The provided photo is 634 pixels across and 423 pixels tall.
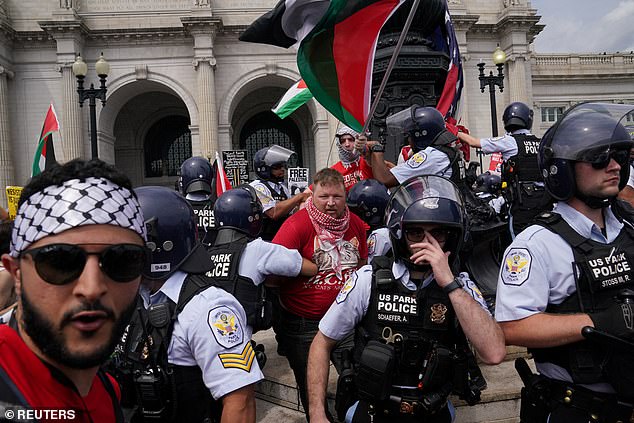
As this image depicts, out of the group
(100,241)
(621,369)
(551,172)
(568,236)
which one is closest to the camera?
(100,241)

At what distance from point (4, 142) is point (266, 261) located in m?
28.7

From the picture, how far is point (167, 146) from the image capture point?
1458 inches

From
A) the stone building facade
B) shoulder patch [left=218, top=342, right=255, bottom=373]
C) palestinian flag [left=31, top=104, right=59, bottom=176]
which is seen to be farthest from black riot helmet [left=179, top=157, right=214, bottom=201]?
Result: the stone building facade

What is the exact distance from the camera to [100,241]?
1.40 m

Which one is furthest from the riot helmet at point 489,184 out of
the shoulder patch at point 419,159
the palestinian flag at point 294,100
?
the shoulder patch at point 419,159

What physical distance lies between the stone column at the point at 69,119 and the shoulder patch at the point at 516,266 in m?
28.3

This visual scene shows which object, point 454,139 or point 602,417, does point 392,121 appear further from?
point 602,417

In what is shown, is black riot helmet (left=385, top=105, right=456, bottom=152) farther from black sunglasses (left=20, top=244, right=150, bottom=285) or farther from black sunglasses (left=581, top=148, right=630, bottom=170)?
black sunglasses (left=20, top=244, right=150, bottom=285)

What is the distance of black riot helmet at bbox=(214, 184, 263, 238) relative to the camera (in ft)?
14.0

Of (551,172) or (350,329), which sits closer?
(551,172)

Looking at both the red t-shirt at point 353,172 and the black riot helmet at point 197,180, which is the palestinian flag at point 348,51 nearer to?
the red t-shirt at point 353,172

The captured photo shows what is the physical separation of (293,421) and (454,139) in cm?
323

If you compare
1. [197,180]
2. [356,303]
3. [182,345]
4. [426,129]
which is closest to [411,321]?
[356,303]

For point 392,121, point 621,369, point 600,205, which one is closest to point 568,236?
Result: point 600,205
